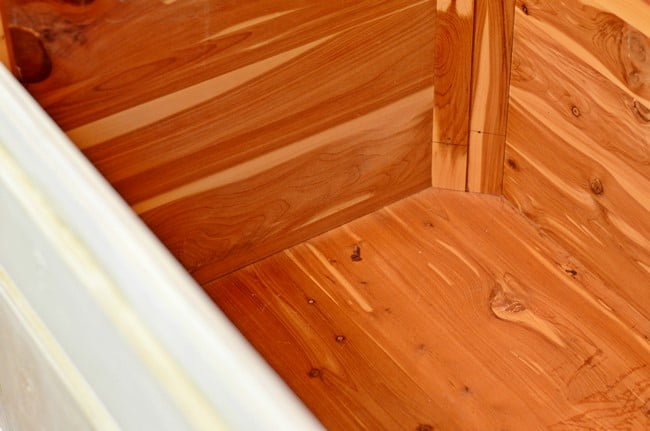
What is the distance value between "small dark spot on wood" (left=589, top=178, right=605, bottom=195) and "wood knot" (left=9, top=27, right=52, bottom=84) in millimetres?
552

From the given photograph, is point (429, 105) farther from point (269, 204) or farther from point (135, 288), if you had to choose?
point (135, 288)

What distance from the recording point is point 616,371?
118 centimetres

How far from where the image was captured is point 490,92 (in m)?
1.31

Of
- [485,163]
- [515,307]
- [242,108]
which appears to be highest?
[242,108]

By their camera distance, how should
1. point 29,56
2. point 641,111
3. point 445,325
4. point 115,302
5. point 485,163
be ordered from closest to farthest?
point 115,302 → point 29,56 → point 641,111 → point 445,325 → point 485,163

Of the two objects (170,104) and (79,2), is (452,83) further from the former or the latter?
(79,2)

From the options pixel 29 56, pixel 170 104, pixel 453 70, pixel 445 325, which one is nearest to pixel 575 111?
pixel 453 70

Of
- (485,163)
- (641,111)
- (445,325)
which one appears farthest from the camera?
(485,163)

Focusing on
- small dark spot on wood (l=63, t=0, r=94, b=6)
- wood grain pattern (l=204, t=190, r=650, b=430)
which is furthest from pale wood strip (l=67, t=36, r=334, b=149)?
wood grain pattern (l=204, t=190, r=650, b=430)

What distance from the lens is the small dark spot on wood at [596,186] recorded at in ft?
4.01

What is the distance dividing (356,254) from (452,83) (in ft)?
0.70

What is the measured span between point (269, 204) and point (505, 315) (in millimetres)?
271

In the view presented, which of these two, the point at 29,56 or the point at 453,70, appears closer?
the point at 29,56

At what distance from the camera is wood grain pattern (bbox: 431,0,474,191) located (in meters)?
1.27
